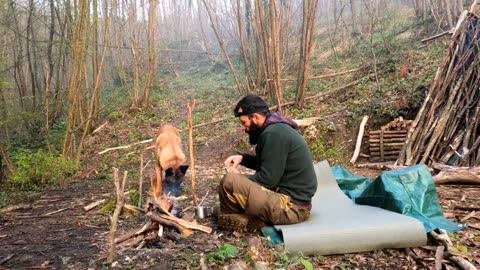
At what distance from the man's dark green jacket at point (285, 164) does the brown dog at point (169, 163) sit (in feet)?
6.91

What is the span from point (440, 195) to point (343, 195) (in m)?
1.38

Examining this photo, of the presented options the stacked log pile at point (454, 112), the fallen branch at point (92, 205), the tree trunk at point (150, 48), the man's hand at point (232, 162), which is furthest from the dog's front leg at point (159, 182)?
the tree trunk at point (150, 48)

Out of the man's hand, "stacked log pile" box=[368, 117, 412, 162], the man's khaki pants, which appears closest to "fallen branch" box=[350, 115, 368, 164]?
"stacked log pile" box=[368, 117, 412, 162]

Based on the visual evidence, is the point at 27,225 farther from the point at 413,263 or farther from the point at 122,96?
the point at 122,96

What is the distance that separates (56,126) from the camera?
13.8 m

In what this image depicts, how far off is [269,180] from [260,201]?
22 cm

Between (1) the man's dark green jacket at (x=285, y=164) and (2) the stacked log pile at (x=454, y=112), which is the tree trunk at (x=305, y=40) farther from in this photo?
(1) the man's dark green jacket at (x=285, y=164)

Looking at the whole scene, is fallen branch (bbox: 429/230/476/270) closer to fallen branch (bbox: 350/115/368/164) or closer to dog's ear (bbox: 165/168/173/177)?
dog's ear (bbox: 165/168/173/177)

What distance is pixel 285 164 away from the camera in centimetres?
403

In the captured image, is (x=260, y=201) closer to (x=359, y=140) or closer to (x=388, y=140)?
(x=388, y=140)

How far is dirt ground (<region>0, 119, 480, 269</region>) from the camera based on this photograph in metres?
3.47

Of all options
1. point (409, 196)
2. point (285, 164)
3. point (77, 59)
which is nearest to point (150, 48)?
point (77, 59)

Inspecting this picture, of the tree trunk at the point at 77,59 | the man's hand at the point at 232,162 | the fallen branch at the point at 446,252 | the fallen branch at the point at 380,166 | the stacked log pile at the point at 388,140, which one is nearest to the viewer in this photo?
the fallen branch at the point at 446,252

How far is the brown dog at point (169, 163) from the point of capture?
6000 millimetres
